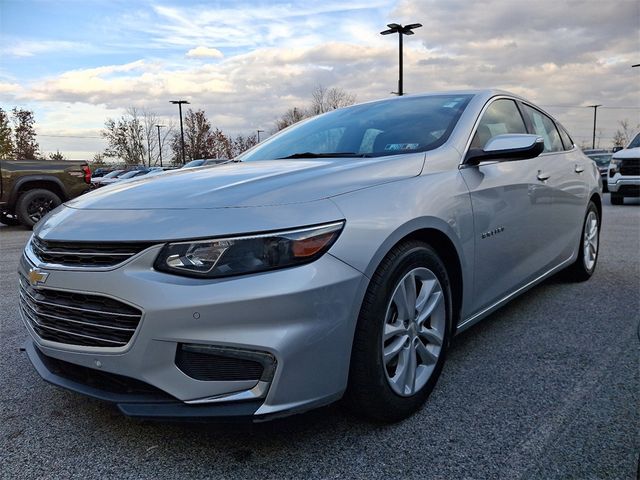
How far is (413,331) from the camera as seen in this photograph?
2.32m

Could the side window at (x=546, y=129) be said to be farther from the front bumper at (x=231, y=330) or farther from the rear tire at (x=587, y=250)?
the front bumper at (x=231, y=330)

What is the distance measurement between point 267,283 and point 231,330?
0.65ft

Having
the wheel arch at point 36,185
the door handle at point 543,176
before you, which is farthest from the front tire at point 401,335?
the wheel arch at point 36,185

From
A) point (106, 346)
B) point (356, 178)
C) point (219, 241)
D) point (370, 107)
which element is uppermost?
point (370, 107)

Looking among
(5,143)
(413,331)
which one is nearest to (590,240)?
(413,331)

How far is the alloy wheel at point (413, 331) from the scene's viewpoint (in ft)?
7.27

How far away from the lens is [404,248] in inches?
87.3

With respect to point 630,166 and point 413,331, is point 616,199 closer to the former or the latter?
point 630,166

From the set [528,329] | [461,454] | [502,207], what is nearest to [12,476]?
[461,454]

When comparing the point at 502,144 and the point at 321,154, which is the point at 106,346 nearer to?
the point at 321,154

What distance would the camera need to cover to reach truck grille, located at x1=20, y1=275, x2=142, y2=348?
73.4 inches

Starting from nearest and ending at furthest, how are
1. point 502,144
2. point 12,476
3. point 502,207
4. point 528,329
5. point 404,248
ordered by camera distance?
point 12,476 < point 404,248 < point 502,144 < point 502,207 < point 528,329

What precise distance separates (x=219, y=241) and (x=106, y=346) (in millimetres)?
570

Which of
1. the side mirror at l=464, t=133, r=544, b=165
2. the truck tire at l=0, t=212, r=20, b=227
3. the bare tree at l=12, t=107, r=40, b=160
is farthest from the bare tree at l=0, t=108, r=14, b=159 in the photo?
the side mirror at l=464, t=133, r=544, b=165
